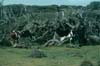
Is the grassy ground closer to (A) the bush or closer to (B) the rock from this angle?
(B) the rock

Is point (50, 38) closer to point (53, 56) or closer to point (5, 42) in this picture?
point (5, 42)

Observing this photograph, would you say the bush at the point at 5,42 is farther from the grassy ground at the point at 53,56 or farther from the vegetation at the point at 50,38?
the grassy ground at the point at 53,56

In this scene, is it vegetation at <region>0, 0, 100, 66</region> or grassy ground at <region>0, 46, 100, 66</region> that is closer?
grassy ground at <region>0, 46, 100, 66</region>

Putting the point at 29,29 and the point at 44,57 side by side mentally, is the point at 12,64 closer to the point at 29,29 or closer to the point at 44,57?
the point at 44,57

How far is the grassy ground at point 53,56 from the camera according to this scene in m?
17.1

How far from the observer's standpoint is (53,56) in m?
19.3

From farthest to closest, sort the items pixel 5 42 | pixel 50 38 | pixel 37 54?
pixel 50 38, pixel 5 42, pixel 37 54

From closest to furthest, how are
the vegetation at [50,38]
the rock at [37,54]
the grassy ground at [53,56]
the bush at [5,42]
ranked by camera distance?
1. the grassy ground at [53,56]
2. the rock at [37,54]
3. the vegetation at [50,38]
4. the bush at [5,42]

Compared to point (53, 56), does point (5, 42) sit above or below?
below

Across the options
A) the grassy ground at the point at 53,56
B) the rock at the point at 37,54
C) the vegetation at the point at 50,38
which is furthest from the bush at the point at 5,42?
the rock at the point at 37,54

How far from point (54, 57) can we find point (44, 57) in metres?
0.54

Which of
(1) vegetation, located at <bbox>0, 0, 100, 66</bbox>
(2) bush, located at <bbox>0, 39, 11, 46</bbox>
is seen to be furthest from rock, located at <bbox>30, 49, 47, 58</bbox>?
(2) bush, located at <bbox>0, 39, 11, 46</bbox>

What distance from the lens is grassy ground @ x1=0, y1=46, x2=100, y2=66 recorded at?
17141 millimetres

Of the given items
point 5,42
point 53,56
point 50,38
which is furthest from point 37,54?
point 50,38
